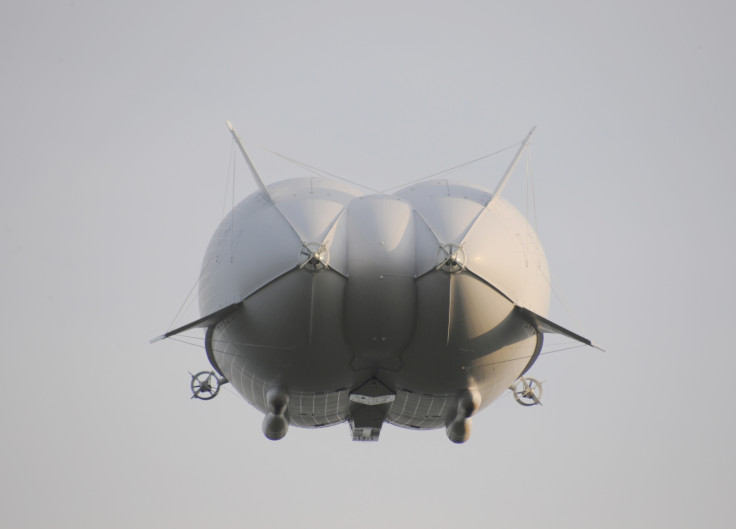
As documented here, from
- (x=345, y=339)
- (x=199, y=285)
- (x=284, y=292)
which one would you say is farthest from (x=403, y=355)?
(x=199, y=285)

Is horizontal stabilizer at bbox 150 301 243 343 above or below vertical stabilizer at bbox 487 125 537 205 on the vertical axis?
below

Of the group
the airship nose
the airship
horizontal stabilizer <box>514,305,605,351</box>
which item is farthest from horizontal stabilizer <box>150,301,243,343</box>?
horizontal stabilizer <box>514,305,605,351</box>

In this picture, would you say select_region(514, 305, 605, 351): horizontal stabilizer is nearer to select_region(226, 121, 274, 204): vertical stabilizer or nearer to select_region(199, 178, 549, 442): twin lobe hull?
select_region(199, 178, 549, 442): twin lobe hull

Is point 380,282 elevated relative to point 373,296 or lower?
Result: elevated

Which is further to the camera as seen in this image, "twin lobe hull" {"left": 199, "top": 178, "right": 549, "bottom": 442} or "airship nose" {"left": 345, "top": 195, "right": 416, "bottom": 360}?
"airship nose" {"left": 345, "top": 195, "right": 416, "bottom": 360}

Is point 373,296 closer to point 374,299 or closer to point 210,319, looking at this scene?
point 374,299

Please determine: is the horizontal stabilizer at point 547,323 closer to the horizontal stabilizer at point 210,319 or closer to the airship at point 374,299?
the airship at point 374,299

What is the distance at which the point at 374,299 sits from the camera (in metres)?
33.9

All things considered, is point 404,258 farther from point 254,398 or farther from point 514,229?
point 254,398

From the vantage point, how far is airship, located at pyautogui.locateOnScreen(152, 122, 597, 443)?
33.8 metres

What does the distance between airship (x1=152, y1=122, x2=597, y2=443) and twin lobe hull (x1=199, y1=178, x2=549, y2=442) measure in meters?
0.04

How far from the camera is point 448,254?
110 ft

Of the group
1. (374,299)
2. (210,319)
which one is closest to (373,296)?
(374,299)

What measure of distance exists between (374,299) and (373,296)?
0.09m
